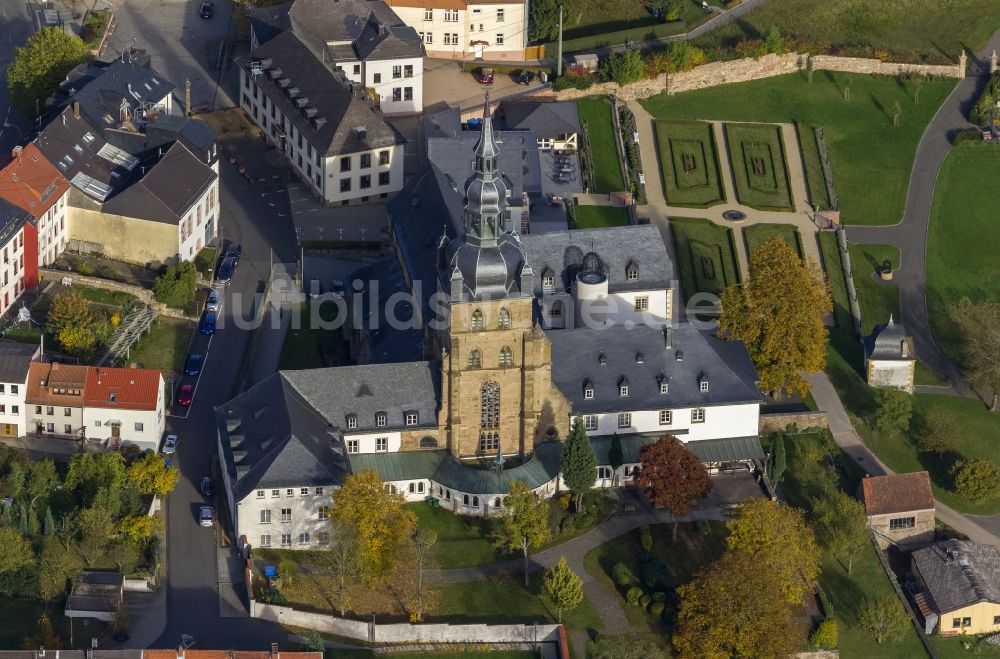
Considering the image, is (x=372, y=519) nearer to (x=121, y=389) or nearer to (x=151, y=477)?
(x=151, y=477)

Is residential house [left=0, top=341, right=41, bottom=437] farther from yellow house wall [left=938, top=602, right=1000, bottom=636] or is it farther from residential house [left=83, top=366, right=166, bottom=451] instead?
yellow house wall [left=938, top=602, right=1000, bottom=636]

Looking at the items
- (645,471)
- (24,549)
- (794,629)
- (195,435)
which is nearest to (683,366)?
(645,471)

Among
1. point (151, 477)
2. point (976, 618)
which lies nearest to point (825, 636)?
point (976, 618)

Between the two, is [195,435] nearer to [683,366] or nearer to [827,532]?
[683,366]

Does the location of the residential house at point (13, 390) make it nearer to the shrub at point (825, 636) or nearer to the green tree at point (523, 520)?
the green tree at point (523, 520)

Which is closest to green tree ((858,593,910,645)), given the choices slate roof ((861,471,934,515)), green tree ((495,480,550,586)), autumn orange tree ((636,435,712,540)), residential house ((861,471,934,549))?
residential house ((861,471,934,549))

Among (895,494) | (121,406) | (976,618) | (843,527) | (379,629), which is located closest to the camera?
(379,629)

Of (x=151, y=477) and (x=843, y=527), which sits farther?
(x=843, y=527)
